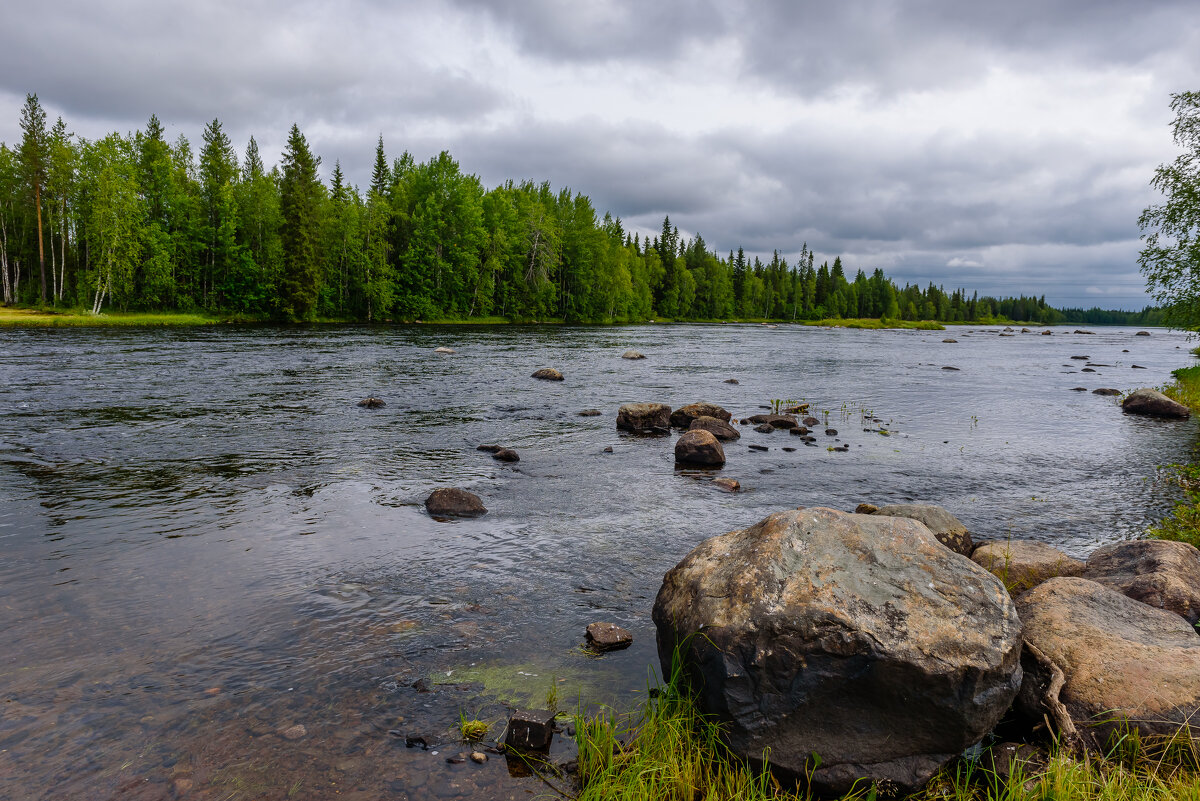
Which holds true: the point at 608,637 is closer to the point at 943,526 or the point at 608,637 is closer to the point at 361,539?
the point at 361,539

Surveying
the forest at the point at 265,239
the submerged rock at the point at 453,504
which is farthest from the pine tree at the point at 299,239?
the submerged rock at the point at 453,504

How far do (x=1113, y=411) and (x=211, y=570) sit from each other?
3105cm

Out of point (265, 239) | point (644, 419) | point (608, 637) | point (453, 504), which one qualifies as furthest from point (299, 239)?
point (608, 637)

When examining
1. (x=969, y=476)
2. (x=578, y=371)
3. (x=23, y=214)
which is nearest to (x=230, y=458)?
(x=969, y=476)

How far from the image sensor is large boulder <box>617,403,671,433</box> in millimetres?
19922

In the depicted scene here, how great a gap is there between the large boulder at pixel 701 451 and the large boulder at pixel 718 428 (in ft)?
8.62

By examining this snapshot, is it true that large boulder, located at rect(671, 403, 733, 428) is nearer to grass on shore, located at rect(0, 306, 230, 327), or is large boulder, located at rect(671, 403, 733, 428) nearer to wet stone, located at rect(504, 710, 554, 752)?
wet stone, located at rect(504, 710, 554, 752)

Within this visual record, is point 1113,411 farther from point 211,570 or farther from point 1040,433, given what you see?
point 211,570

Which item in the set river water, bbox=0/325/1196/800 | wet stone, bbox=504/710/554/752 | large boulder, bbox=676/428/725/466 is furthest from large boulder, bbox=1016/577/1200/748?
large boulder, bbox=676/428/725/466

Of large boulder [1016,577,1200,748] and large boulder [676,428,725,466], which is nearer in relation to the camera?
large boulder [1016,577,1200,748]

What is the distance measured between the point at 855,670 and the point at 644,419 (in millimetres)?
15107

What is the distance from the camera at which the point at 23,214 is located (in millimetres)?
67125

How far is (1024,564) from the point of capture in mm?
8500

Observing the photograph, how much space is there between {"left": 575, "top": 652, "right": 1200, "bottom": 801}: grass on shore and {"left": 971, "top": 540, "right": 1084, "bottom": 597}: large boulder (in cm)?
314
